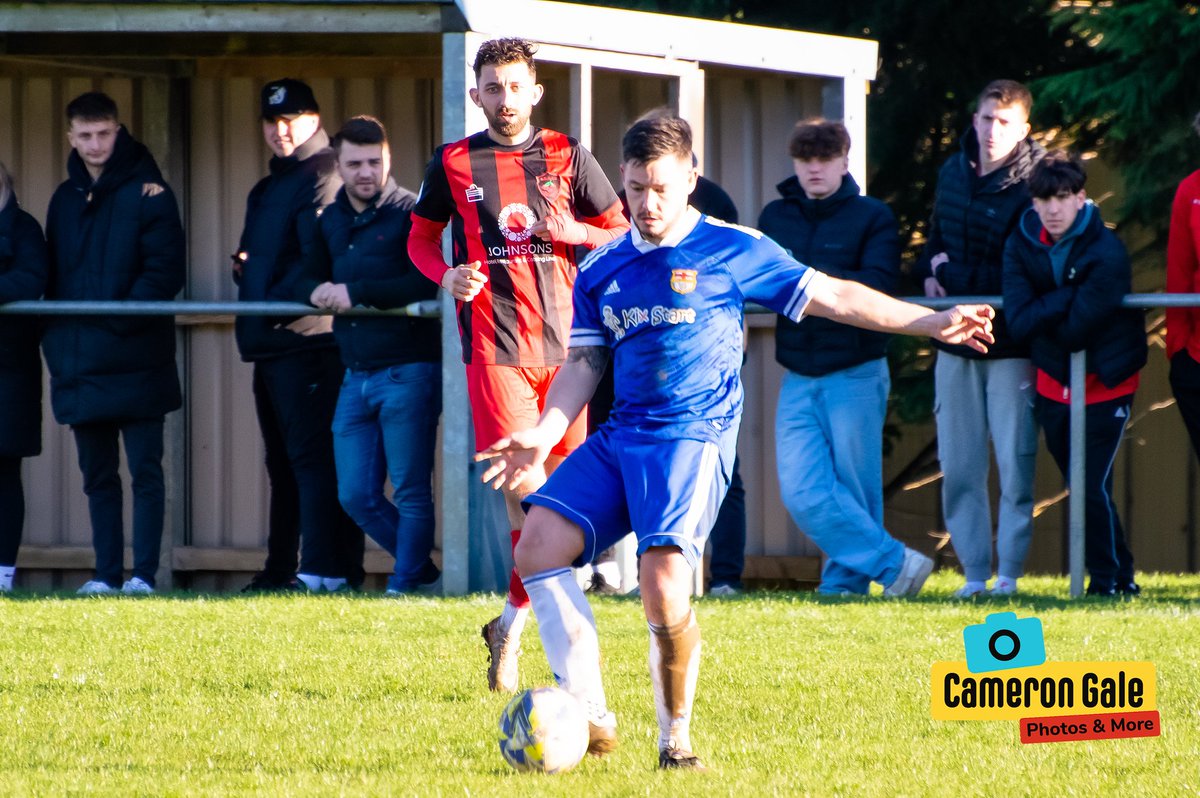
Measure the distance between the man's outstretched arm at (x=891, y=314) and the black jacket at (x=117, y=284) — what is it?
5.26 metres

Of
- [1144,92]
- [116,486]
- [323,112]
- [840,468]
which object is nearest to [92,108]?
[116,486]

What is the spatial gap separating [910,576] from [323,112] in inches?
197

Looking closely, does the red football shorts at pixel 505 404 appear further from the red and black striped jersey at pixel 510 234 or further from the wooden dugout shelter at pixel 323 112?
the wooden dugout shelter at pixel 323 112

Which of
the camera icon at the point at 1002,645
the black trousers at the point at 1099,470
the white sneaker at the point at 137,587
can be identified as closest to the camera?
the camera icon at the point at 1002,645

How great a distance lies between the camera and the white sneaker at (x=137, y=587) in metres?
9.70

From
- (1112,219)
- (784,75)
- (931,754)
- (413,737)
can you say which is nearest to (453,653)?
(413,737)

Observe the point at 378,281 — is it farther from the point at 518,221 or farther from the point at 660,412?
the point at 660,412

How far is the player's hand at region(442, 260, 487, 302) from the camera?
23.6 feet

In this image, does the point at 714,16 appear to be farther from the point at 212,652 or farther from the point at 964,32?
the point at 212,652

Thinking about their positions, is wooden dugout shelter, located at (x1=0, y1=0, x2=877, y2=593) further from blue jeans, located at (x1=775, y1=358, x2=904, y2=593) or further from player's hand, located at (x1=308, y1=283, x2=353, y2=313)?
blue jeans, located at (x1=775, y1=358, x2=904, y2=593)

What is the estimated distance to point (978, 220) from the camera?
9.21 metres

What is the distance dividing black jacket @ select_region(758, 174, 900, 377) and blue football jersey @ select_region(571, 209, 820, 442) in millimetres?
3647

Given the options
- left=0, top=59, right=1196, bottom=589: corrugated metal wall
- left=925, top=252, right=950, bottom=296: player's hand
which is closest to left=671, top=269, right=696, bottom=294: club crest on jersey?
left=925, top=252, right=950, bottom=296: player's hand
